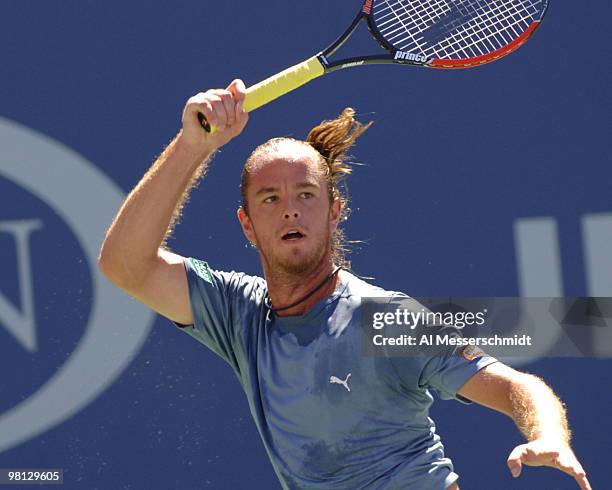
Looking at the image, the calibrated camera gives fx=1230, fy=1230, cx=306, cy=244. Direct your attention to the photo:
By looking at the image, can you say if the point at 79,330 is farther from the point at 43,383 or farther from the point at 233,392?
the point at 233,392

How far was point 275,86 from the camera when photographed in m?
3.07

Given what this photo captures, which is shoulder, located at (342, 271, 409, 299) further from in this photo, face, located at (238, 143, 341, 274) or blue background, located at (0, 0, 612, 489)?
blue background, located at (0, 0, 612, 489)

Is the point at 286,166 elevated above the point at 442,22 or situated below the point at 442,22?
below

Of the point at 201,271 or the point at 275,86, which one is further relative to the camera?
the point at 201,271

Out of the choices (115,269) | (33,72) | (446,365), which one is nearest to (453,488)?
(446,365)

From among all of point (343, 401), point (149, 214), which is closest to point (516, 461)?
point (343, 401)

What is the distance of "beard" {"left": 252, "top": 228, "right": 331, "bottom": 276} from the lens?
127 inches

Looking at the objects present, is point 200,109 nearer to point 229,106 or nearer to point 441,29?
point 229,106

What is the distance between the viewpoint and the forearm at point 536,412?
262 centimetres

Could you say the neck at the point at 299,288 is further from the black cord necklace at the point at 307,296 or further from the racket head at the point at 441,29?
the racket head at the point at 441,29

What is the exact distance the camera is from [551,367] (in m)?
4.54

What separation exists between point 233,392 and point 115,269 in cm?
146

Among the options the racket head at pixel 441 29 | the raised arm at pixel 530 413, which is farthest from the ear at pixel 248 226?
the raised arm at pixel 530 413

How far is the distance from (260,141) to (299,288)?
1442 millimetres
